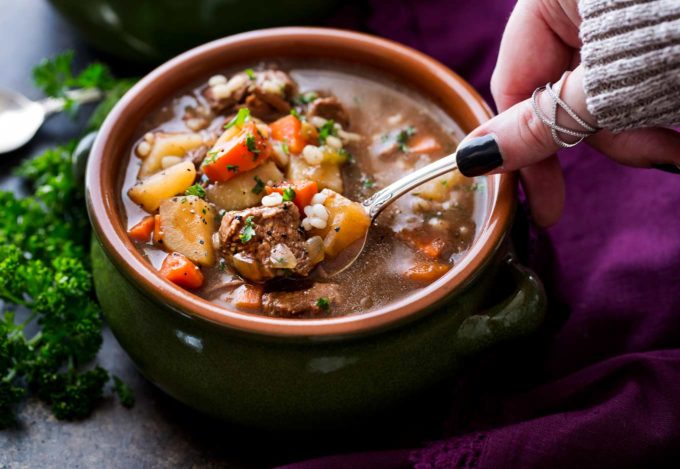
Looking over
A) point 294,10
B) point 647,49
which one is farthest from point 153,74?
point 647,49

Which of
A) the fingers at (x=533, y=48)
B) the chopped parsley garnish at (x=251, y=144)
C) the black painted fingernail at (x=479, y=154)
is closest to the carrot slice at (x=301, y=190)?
the chopped parsley garnish at (x=251, y=144)

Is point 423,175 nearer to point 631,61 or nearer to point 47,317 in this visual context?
point 631,61

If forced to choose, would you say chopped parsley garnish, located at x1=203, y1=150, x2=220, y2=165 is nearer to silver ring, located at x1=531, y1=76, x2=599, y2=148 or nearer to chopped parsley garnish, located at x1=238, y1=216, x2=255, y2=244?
chopped parsley garnish, located at x1=238, y1=216, x2=255, y2=244

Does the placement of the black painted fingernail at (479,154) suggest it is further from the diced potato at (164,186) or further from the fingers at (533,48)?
the diced potato at (164,186)

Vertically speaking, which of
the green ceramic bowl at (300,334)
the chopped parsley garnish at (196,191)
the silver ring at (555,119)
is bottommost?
the green ceramic bowl at (300,334)

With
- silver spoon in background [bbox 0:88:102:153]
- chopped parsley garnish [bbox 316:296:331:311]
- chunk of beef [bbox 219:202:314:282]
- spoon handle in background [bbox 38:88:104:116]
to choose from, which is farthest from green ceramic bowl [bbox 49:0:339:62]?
chopped parsley garnish [bbox 316:296:331:311]

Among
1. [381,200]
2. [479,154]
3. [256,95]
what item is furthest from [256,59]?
[479,154]

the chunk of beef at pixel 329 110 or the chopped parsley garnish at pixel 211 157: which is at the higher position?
the chopped parsley garnish at pixel 211 157

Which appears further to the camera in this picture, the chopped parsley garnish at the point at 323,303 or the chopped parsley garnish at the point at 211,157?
the chopped parsley garnish at the point at 211,157
